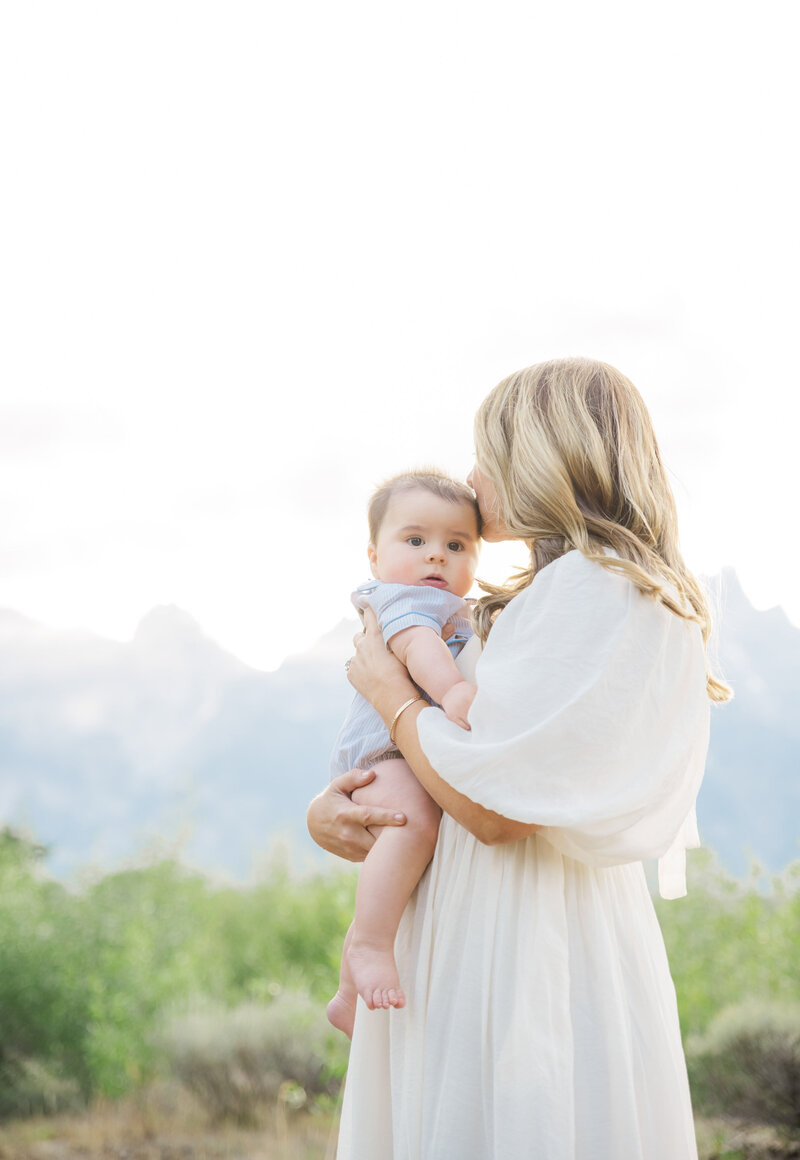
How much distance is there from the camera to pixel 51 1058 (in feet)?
16.9

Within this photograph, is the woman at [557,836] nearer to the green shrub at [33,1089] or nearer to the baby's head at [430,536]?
the baby's head at [430,536]

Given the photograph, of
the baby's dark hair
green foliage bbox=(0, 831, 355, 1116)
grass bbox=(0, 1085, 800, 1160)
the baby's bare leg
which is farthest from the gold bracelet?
grass bbox=(0, 1085, 800, 1160)

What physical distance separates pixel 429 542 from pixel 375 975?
846mm

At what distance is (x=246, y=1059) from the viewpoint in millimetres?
5016

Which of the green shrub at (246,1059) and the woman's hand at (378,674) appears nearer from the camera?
the woman's hand at (378,674)

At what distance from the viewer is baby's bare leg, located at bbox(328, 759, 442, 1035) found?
5.28 ft

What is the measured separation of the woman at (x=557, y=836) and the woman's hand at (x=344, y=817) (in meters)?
0.05

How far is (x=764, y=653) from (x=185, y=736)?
4.23 metres

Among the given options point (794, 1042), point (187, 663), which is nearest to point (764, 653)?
point (794, 1042)

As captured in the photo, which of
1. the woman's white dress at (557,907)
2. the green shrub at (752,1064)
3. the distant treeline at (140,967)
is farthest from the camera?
the distant treeline at (140,967)

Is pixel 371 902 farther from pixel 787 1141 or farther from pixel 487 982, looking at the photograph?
pixel 787 1141

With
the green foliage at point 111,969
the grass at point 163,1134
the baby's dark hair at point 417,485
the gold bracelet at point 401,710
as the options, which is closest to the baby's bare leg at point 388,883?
the gold bracelet at point 401,710

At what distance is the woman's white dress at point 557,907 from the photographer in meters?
1.49

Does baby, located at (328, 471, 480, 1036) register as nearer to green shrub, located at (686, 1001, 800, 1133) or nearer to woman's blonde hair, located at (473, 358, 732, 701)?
woman's blonde hair, located at (473, 358, 732, 701)
